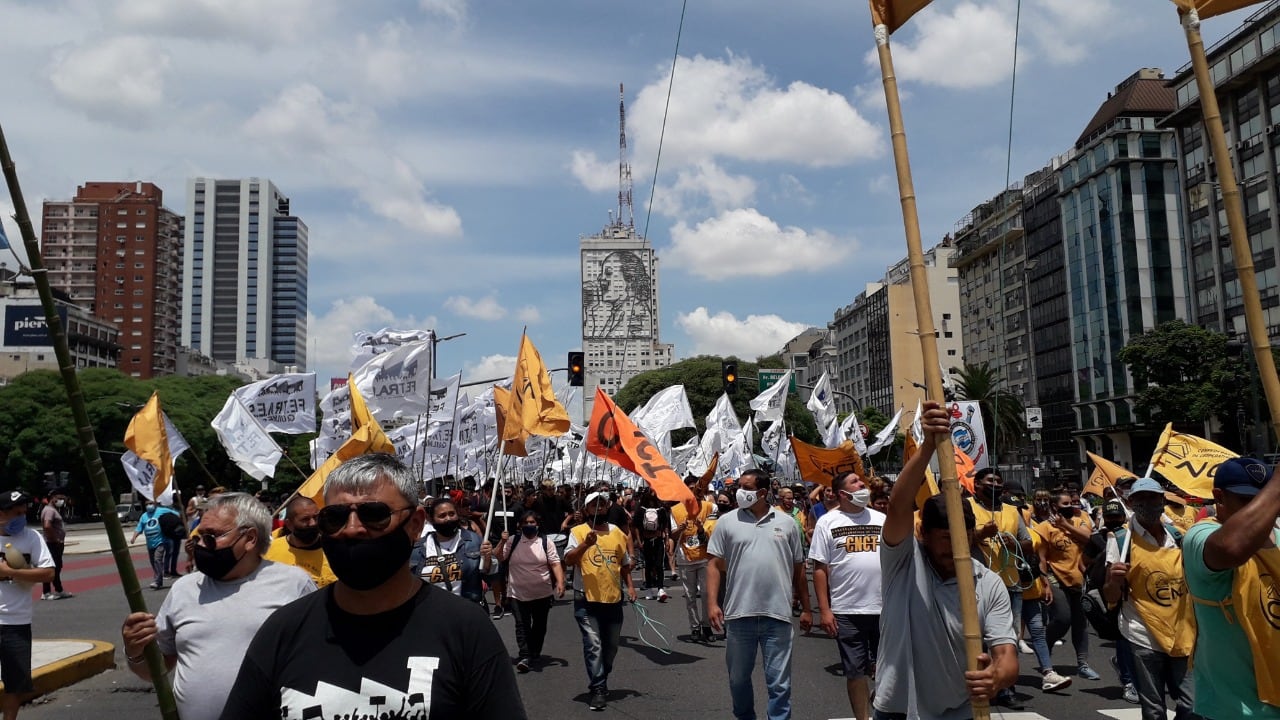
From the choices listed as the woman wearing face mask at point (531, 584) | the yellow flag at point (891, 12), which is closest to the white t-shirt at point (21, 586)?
the woman wearing face mask at point (531, 584)

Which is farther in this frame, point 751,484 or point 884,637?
point 751,484

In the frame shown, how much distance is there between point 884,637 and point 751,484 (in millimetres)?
3106

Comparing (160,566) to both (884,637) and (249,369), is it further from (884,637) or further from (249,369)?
(249,369)

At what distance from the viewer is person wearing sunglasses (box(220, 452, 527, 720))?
2199 mm

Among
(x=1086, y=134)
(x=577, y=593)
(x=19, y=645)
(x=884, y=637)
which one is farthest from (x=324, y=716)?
(x=1086, y=134)

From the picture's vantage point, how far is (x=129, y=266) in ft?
433

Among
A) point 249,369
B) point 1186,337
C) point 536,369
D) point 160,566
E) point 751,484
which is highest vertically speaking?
point 249,369

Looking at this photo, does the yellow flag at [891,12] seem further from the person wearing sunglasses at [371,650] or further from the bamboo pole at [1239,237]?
the person wearing sunglasses at [371,650]

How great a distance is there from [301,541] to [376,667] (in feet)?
10.7

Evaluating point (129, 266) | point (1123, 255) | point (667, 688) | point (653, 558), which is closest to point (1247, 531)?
point (667, 688)

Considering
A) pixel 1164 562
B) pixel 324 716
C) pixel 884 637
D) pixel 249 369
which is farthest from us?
pixel 249 369

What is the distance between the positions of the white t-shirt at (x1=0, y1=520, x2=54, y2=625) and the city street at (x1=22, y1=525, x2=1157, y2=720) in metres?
1.93

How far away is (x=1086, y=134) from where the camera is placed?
71188 mm

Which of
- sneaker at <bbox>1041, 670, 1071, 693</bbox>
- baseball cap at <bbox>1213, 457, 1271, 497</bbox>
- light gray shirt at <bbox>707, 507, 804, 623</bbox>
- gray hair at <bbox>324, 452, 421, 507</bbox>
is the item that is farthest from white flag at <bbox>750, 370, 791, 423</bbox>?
gray hair at <bbox>324, 452, 421, 507</bbox>
